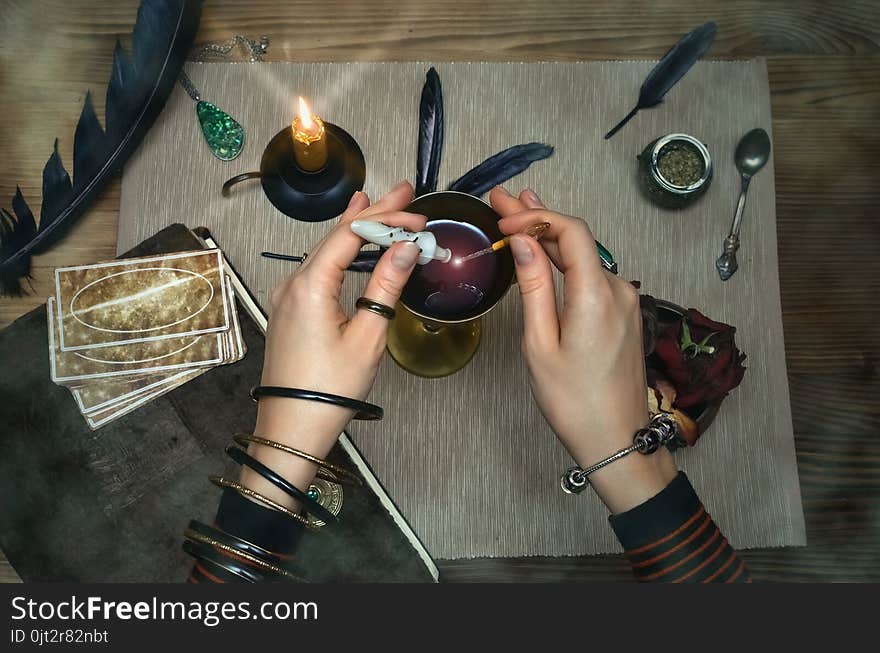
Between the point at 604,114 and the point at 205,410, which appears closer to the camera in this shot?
the point at 205,410

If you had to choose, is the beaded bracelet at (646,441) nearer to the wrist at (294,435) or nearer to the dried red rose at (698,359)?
the dried red rose at (698,359)

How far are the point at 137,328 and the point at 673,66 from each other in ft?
2.74

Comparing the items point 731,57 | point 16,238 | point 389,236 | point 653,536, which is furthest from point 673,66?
point 16,238

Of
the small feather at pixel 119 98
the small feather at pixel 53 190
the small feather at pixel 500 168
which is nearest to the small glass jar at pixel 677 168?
the small feather at pixel 500 168

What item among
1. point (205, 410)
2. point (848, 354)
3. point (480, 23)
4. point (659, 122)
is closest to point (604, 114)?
point (659, 122)

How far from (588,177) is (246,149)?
50cm

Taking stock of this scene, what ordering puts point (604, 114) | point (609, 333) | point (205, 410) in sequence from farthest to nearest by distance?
point (604, 114) → point (205, 410) → point (609, 333)

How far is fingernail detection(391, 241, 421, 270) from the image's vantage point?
55 cm

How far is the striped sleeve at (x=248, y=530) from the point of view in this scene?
0.56m

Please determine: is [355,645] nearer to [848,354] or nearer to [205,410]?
[205,410]

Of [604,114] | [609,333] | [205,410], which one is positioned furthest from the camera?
[604,114]

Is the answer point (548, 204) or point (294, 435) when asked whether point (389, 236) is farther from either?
point (548, 204)

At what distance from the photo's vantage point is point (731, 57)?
884mm

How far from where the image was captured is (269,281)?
2.63ft
